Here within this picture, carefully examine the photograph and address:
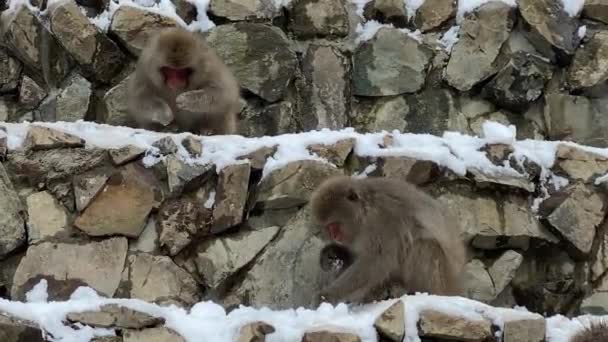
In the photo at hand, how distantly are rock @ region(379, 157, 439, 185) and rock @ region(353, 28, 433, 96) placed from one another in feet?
5.70

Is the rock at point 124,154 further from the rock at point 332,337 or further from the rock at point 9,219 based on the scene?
the rock at point 332,337

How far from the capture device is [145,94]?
663 cm

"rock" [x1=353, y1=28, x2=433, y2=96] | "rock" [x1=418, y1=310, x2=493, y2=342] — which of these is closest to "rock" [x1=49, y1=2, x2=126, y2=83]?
"rock" [x1=353, y1=28, x2=433, y2=96]

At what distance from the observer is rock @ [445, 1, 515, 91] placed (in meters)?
7.94

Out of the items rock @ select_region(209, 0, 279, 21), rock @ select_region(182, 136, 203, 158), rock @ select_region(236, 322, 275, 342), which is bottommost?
rock @ select_region(236, 322, 275, 342)

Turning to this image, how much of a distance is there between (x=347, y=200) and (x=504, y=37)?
10.2 feet

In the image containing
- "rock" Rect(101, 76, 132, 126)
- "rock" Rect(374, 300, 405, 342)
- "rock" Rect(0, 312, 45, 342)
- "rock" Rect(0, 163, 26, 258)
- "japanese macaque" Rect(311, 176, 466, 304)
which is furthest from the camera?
"rock" Rect(101, 76, 132, 126)

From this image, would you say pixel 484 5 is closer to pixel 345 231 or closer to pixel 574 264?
pixel 574 264

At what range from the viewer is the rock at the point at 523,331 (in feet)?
16.3

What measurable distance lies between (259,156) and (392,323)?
5.24 feet

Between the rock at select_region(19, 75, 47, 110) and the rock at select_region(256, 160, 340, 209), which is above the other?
the rock at select_region(19, 75, 47, 110)

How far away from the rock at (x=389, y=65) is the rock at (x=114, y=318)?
350cm

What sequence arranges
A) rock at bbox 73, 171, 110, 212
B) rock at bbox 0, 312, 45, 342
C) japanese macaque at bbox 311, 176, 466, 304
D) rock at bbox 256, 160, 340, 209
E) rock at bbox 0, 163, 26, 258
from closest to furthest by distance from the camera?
1. rock at bbox 0, 312, 45, 342
2. japanese macaque at bbox 311, 176, 466, 304
3. rock at bbox 0, 163, 26, 258
4. rock at bbox 73, 171, 110, 212
5. rock at bbox 256, 160, 340, 209

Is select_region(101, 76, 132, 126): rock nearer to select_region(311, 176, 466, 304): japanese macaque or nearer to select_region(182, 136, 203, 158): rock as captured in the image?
select_region(182, 136, 203, 158): rock
